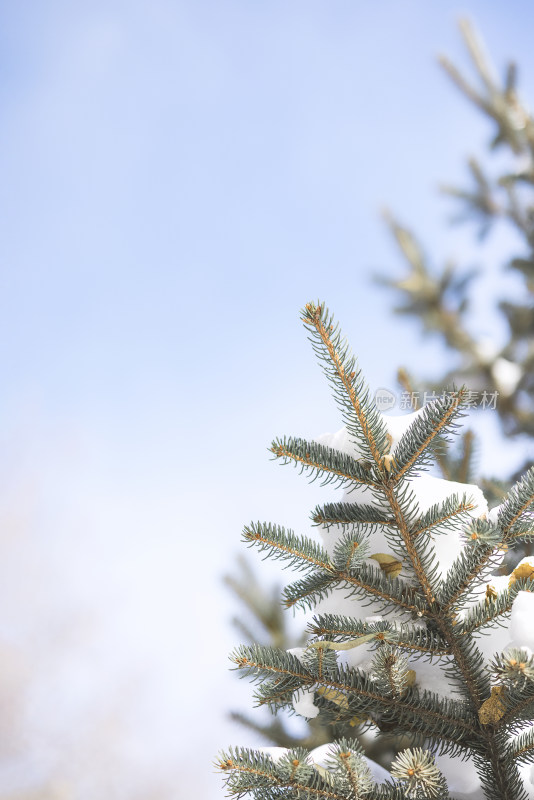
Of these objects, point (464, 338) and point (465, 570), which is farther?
point (464, 338)

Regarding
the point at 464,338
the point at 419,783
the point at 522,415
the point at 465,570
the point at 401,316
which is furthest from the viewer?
the point at 401,316

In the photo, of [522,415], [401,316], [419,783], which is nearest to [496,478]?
[522,415]

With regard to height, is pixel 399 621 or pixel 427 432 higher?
pixel 427 432

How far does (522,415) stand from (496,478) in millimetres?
455

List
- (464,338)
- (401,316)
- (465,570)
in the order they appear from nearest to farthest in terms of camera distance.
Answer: (465,570), (464,338), (401,316)

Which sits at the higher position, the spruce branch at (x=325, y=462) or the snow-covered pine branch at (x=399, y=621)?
the spruce branch at (x=325, y=462)

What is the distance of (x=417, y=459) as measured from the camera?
0.84 meters

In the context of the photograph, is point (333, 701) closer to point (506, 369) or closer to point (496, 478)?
point (496, 478)

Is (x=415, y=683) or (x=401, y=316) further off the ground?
(x=401, y=316)

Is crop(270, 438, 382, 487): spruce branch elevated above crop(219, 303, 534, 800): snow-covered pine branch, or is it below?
above

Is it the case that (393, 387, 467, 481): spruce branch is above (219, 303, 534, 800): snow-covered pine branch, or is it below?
above

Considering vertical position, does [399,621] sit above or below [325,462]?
below

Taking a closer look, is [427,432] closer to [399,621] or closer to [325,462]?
[325,462]

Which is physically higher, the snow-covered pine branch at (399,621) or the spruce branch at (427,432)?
the spruce branch at (427,432)
